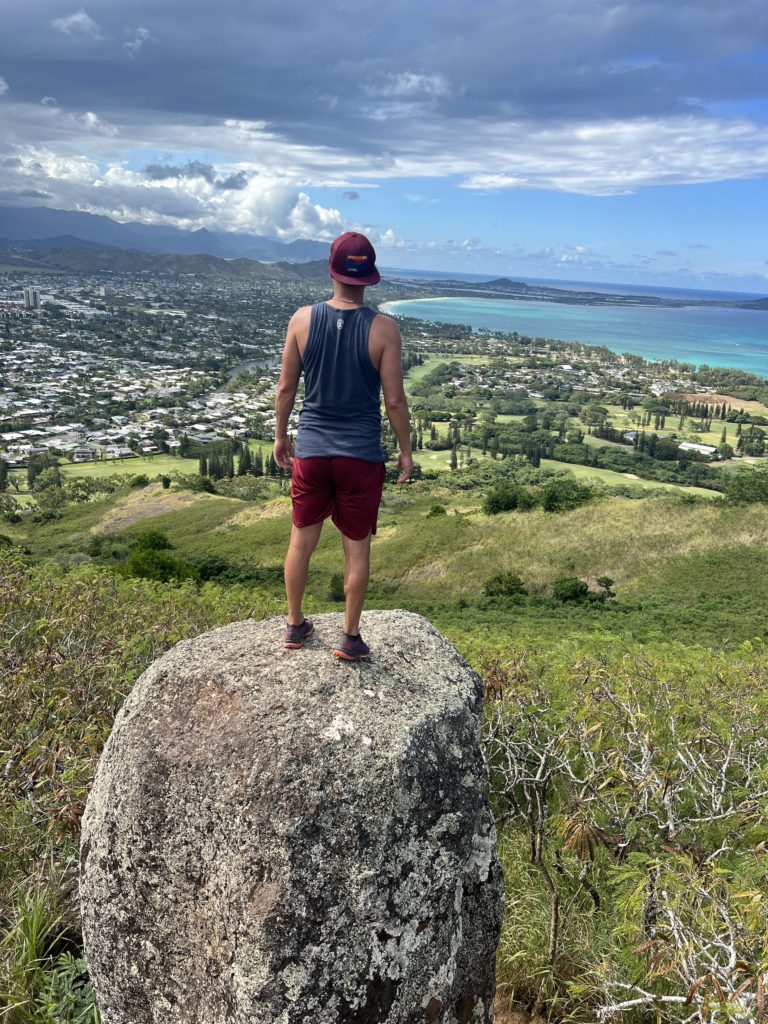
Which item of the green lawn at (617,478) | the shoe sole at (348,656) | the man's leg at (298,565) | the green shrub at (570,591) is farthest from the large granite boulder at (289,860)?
the green lawn at (617,478)

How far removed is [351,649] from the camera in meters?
4.65

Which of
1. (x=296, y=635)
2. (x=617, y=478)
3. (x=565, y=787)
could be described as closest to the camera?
(x=296, y=635)

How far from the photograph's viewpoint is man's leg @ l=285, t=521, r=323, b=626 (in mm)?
4895

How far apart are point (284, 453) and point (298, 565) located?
0.88 m

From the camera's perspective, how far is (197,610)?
11633 millimetres

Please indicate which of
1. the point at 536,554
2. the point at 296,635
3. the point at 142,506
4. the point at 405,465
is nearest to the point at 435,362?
the point at 142,506

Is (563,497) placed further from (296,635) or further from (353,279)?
(353,279)

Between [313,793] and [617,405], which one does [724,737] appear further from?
[617,405]

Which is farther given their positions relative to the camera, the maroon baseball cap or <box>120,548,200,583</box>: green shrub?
<box>120,548,200,583</box>: green shrub

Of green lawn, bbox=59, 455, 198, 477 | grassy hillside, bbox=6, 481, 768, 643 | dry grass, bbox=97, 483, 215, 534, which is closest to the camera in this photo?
grassy hillside, bbox=6, 481, 768, 643

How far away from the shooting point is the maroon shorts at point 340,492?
468 cm

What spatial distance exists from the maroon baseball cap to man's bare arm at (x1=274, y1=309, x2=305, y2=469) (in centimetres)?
37

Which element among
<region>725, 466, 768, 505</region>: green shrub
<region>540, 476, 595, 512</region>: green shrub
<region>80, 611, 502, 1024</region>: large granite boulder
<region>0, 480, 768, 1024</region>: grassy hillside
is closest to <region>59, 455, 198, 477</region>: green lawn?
<region>540, 476, 595, 512</region>: green shrub

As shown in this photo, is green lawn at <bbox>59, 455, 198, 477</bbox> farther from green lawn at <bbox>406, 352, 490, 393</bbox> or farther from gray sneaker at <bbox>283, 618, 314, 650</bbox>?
gray sneaker at <bbox>283, 618, 314, 650</bbox>
